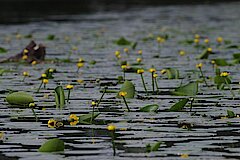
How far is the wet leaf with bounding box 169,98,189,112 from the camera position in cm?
779

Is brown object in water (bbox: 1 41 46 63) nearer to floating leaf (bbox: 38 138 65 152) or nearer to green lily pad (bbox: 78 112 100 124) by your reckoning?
green lily pad (bbox: 78 112 100 124)

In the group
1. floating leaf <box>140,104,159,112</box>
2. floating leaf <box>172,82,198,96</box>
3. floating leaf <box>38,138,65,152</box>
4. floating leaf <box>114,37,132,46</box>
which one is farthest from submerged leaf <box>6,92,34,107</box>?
floating leaf <box>114,37,132,46</box>

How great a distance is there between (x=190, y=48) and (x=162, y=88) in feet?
18.6

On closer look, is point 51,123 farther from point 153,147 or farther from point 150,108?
point 153,147

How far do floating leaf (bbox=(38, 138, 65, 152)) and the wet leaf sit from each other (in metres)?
1.98

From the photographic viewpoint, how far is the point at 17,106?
27.6ft

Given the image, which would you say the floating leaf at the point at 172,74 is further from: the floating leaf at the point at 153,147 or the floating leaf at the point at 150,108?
the floating leaf at the point at 153,147

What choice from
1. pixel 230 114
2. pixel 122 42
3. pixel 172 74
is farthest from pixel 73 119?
pixel 122 42

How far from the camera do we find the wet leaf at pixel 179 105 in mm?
7785

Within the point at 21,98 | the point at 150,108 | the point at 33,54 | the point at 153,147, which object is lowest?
the point at 153,147

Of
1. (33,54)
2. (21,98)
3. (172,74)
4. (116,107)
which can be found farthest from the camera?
(33,54)

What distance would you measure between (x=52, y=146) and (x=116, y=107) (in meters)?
2.23

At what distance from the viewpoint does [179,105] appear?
7.84 m

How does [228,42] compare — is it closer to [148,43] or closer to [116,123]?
[148,43]
